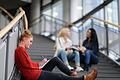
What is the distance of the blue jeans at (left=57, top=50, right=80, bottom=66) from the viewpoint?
525 centimetres

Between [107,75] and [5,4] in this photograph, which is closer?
[107,75]

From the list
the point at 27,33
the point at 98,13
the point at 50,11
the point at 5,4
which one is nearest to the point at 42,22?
the point at 50,11

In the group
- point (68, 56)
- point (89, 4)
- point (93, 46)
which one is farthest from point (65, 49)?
point (89, 4)

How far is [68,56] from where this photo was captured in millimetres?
5641

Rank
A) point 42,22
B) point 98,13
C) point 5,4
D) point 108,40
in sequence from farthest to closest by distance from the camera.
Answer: point 5,4 < point 42,22 < point 98,13 < point 108,40

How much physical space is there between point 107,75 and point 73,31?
4119 millimetres

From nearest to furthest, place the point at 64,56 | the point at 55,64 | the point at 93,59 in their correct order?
the point at 55,64, the point at 64,56, the point at 93,59

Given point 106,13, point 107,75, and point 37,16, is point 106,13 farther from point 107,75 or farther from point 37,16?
point 37,16

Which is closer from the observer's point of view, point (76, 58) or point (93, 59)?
point (76, 58)

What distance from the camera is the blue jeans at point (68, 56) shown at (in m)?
5.25

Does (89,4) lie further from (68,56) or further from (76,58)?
(76,58)

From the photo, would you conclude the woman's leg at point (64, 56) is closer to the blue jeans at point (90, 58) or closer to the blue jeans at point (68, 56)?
the blue jeans at point (68, 56)

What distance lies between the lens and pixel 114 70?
5.71 metres

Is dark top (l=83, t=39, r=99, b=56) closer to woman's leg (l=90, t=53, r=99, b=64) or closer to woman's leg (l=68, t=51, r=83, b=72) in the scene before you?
woman's leg (l=90, t=53, r=99, b=64)
